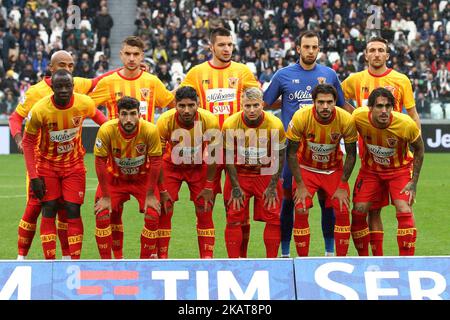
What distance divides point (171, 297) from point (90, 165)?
13.5 m

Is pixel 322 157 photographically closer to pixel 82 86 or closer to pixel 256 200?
pixel 256 200

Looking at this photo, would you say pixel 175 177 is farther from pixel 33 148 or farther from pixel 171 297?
pixel 171 297

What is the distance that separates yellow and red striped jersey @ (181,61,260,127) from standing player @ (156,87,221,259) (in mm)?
677

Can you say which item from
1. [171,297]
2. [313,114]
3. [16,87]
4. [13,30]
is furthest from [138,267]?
[13,30]

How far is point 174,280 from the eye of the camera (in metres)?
6.82

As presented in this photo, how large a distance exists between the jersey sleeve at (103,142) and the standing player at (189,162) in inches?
20.0

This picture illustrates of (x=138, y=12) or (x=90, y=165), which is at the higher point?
(x=138, y=12)

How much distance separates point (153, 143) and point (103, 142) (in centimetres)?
46

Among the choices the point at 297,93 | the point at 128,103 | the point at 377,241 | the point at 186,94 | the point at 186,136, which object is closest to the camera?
the point at 128,103

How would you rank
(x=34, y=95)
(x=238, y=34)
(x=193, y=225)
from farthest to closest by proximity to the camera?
(x=238, y=34) → (x=193, y=225) → (x=34, y=95)

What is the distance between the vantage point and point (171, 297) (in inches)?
266

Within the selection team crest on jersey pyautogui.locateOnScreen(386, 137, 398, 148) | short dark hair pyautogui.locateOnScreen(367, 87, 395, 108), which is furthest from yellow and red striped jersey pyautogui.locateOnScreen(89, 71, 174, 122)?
team crest on jersey pyautogui.locateOnScreen(386, 137, 398, 148)

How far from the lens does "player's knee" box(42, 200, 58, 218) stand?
8898 mm

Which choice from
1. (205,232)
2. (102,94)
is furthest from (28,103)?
(205,232)
